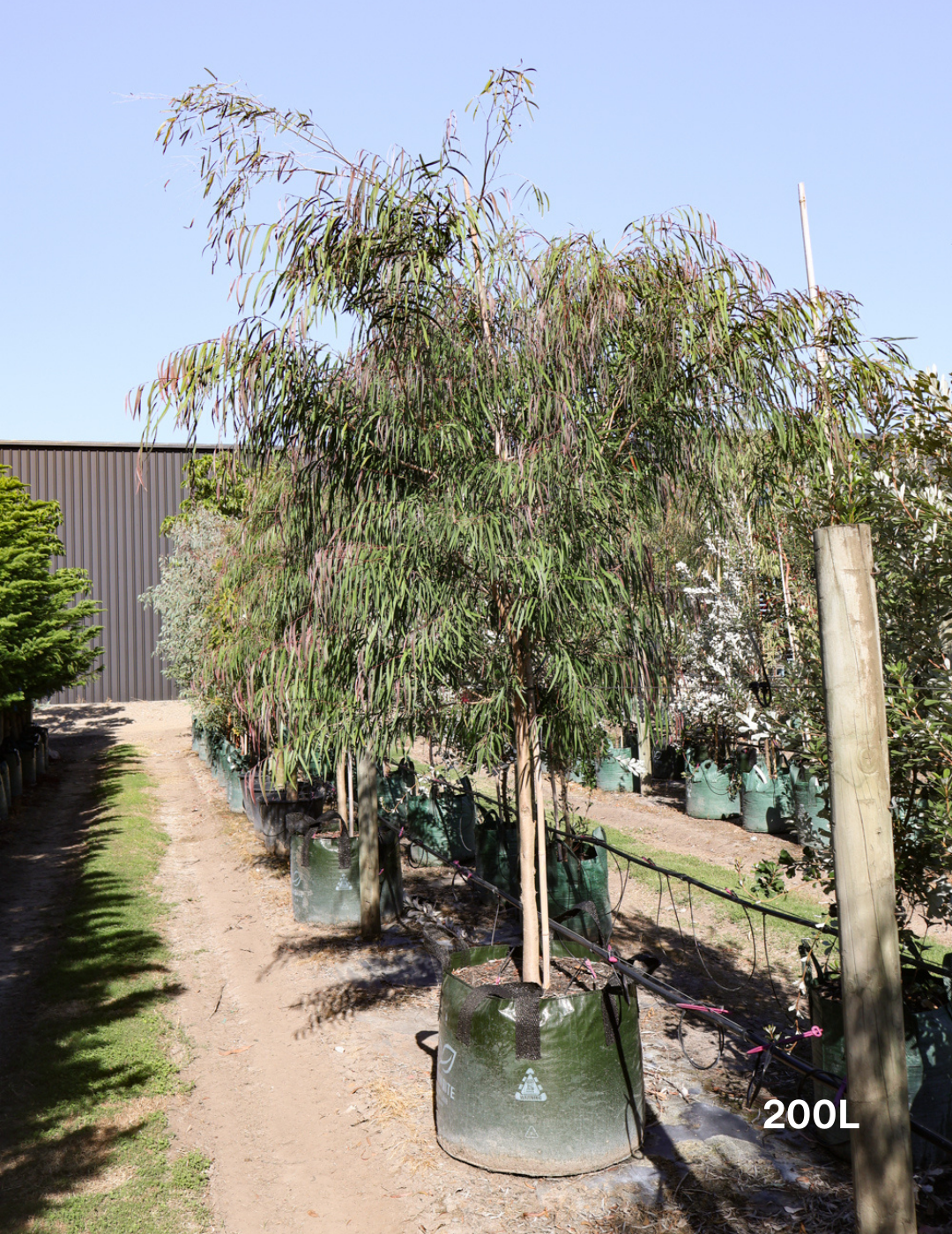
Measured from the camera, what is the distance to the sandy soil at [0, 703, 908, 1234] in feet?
14.5

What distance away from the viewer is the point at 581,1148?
4520mm

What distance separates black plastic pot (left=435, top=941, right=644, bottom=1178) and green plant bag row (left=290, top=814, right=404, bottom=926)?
428cm

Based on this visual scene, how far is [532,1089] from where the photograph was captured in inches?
178

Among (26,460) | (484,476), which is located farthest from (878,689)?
(26,460)

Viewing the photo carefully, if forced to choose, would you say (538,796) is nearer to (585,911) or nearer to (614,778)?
(585,911)

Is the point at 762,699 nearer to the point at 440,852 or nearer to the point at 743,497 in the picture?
the point at 743,497

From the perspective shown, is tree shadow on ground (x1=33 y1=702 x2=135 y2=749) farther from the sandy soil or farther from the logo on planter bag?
the logo on planter bag

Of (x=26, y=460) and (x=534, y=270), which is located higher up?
(x=26, y=460)

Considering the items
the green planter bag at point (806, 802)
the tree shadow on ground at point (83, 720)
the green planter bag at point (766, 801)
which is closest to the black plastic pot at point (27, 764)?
the tree shadow on ground at point (83, 720)

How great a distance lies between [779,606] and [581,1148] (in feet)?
22.7

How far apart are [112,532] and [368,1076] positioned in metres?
33.5

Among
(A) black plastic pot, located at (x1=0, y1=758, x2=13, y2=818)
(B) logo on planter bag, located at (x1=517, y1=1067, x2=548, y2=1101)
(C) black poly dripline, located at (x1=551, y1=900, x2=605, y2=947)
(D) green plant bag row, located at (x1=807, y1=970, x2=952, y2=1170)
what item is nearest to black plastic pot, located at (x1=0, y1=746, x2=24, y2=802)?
(A) black plastic pot, located at (x1=0, y1=758, x2=13, y2=818)

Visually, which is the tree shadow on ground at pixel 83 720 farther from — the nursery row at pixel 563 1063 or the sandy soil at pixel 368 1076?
the nursery row at pixel 563 1063

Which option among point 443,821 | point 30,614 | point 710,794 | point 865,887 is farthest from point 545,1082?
point 30,614
